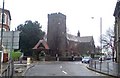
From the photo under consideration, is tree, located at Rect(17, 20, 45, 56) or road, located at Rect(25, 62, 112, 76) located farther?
tree, located at Rect(17, 20, 45, 56)

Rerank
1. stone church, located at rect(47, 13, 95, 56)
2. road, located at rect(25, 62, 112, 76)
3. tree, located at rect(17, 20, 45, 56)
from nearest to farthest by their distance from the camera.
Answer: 1. road, located at rect(25, 62, 112, 76)
2. tree, located at rect(17, 20, 45, 56)
3. stone church, located at rect(47, 13, 95, 56)

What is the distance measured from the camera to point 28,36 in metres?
103

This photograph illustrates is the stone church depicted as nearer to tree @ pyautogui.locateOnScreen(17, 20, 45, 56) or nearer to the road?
tree @ pyautogui.locateOnScreen(17, 20, 45, 56)

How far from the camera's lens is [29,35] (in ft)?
339

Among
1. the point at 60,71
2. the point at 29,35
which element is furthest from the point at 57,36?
the point at 60,71

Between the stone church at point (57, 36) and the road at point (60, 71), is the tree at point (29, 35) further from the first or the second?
the road at point (60, 71)

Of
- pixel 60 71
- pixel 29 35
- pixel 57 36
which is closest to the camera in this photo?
pixel 60 71

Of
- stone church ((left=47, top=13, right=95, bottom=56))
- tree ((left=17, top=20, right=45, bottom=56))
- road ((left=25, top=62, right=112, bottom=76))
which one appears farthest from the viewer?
stone church ((left=47, top=13, right=95, bottom=56))

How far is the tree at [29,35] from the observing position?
10252cm

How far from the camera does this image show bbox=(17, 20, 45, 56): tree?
10252 cm

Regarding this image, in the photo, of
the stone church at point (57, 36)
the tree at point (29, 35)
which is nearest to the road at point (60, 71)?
the tree at point (29, 35)

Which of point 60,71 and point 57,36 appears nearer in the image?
point 60,71

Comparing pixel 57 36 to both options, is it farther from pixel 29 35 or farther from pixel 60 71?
pixel 60 71

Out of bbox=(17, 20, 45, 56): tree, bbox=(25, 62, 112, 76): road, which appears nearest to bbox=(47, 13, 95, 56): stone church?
bbox=(17, 20, 45, 56): tree
